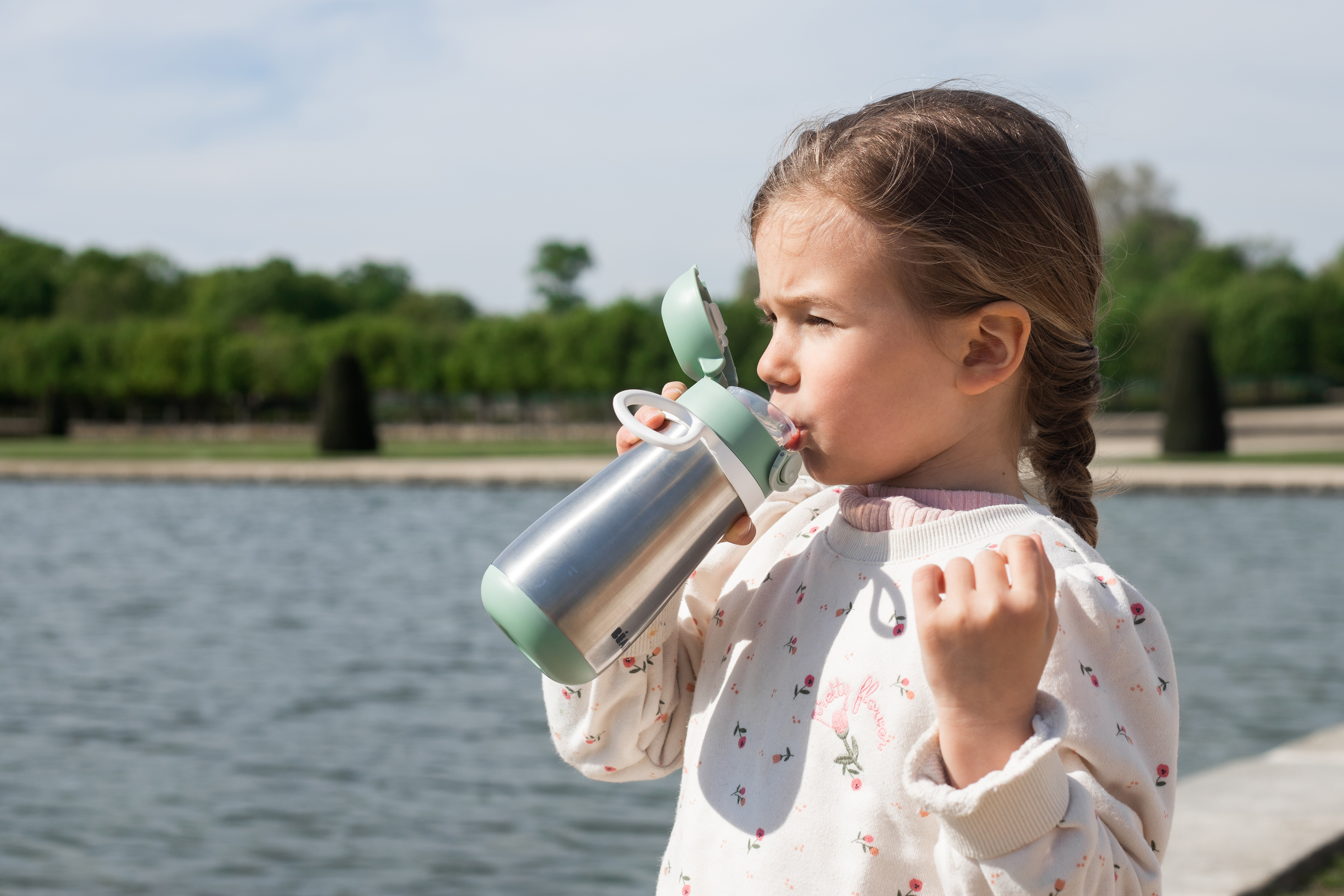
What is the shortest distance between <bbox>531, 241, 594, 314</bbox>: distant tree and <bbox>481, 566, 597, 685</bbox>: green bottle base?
95194 mm

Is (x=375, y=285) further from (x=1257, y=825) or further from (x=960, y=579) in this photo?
(x=960, y=579)

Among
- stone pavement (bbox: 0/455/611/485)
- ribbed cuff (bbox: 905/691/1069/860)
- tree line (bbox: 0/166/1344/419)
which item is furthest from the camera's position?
tree line (bbox: 0/166/1344/419)

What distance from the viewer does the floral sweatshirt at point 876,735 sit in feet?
3.91

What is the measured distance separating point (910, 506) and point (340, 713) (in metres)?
6.63

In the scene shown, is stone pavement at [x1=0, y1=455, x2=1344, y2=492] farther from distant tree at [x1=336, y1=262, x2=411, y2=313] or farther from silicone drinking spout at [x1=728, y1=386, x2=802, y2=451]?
distant tree at [x1=336, y1=262, x2=411, y2=313]

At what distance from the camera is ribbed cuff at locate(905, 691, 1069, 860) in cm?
116

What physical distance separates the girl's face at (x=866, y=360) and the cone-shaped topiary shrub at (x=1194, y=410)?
27.8m

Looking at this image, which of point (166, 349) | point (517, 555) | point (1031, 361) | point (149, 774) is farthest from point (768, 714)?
point (166, 349)

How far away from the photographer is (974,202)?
4.57ft

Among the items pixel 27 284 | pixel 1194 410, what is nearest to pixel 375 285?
pixel 27 284

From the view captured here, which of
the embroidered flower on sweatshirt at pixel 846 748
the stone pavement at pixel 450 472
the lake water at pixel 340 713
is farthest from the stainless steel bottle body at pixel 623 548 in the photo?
the stone pavement at pixel 450 472

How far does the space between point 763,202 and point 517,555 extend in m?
0.49

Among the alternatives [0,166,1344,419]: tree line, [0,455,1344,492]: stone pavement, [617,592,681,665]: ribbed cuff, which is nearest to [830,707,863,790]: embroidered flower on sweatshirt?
[617,592,681,665]: ribbed cuff

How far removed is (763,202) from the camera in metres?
A: 1.52
